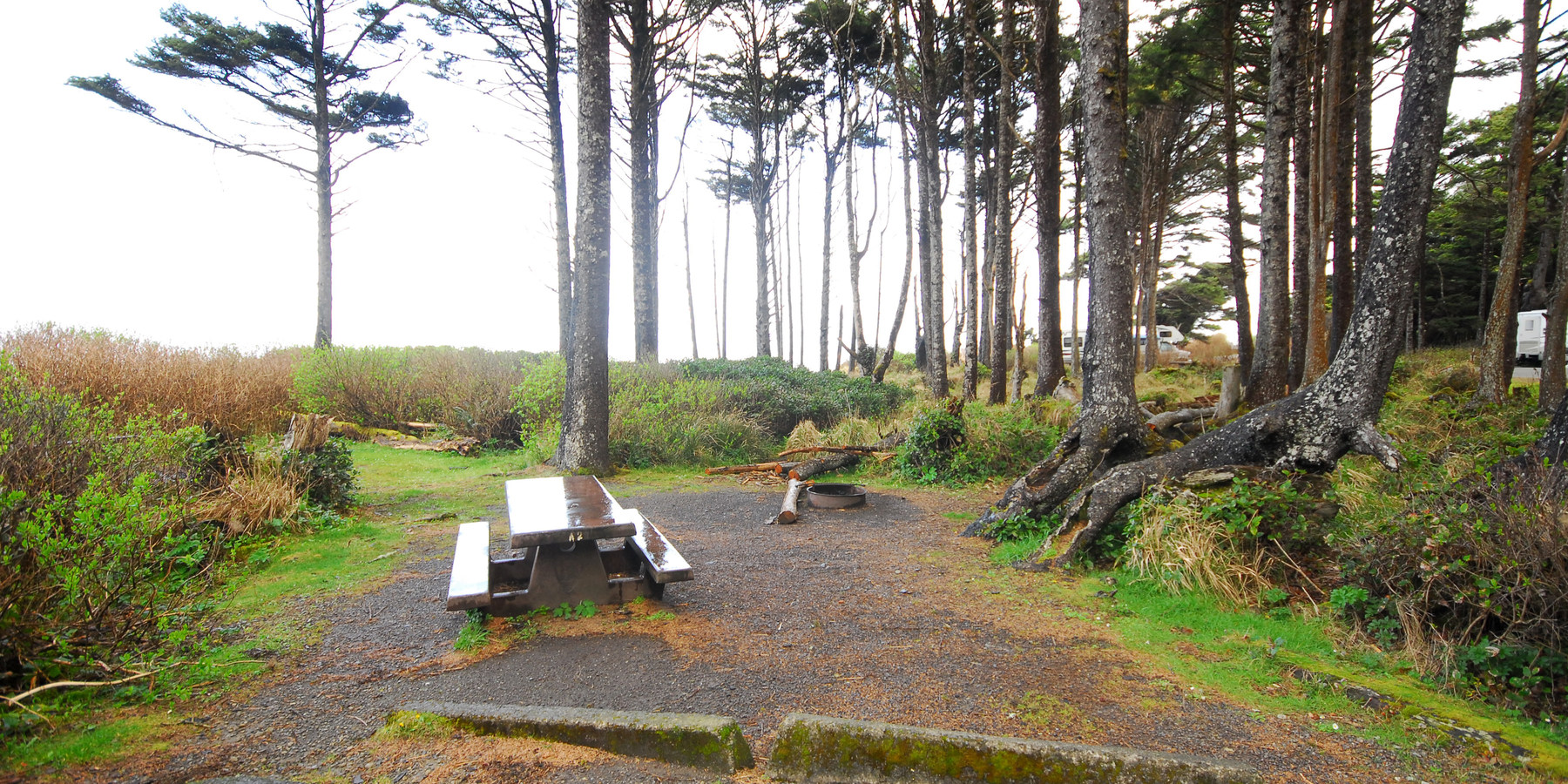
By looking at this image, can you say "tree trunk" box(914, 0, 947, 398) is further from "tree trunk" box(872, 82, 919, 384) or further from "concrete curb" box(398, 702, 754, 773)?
"concrete curb" box(398, 702, 754, 773)

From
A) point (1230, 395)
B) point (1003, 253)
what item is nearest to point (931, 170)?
point (1003, 253)

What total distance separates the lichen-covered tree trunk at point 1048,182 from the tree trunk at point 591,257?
253 inches

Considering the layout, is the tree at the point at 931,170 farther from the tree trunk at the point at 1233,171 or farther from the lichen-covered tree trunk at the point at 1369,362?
the lichen-covered tree trunk at the point at 1369,362

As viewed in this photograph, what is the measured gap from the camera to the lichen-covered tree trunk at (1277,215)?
9062 mm

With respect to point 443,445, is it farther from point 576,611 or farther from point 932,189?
point 932,189

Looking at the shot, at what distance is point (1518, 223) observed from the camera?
31.8 ft

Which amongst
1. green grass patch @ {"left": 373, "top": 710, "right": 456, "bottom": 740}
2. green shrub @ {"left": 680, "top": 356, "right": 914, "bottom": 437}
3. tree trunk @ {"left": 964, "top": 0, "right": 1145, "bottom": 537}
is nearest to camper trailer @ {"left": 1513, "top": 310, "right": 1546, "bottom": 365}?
green shrub @ {"left": 680, "top": 356, "right": 914, "bottom": 437}

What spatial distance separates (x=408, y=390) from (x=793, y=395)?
6.80 meters

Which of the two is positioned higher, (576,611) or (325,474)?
(325,474)

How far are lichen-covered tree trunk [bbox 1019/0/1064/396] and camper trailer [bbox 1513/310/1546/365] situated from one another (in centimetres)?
1371

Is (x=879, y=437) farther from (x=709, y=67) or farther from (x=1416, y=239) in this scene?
(x=709, y=67)

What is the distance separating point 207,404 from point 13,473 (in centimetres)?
594

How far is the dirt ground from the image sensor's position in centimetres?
250

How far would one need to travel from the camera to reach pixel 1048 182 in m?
11.0
